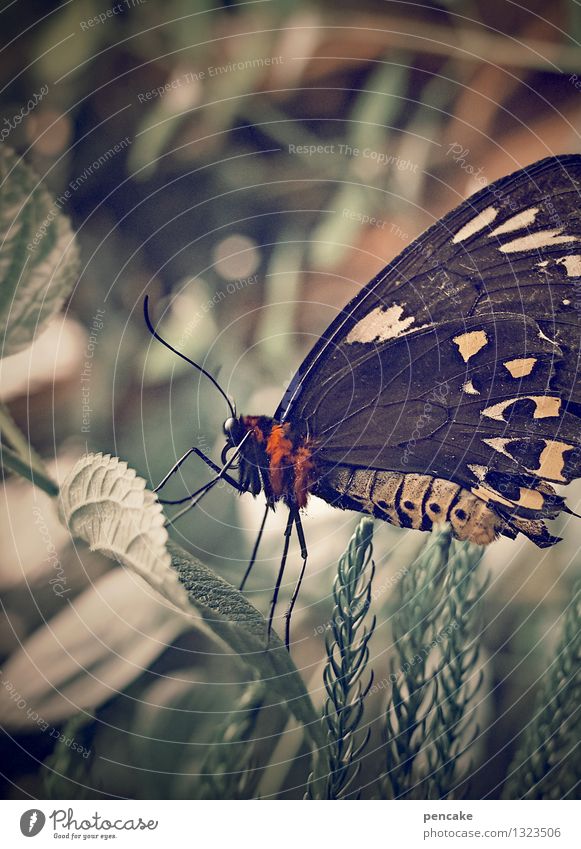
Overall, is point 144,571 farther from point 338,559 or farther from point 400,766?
point 400,766

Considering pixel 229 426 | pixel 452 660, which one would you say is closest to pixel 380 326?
pixel 229 426

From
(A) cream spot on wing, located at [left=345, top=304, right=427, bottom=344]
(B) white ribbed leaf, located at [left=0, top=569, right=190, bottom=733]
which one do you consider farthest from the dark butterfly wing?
(B) white ribbed leaf, located at [left=0, top=569, right=190, bottom=733]

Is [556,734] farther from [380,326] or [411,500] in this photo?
[380,326]

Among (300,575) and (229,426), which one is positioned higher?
(229,426)

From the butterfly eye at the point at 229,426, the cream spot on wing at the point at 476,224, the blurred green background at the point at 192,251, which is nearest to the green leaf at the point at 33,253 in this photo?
the blurred green background at the point at 192,251

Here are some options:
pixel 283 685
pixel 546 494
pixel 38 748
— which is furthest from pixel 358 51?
pixel 38 748
